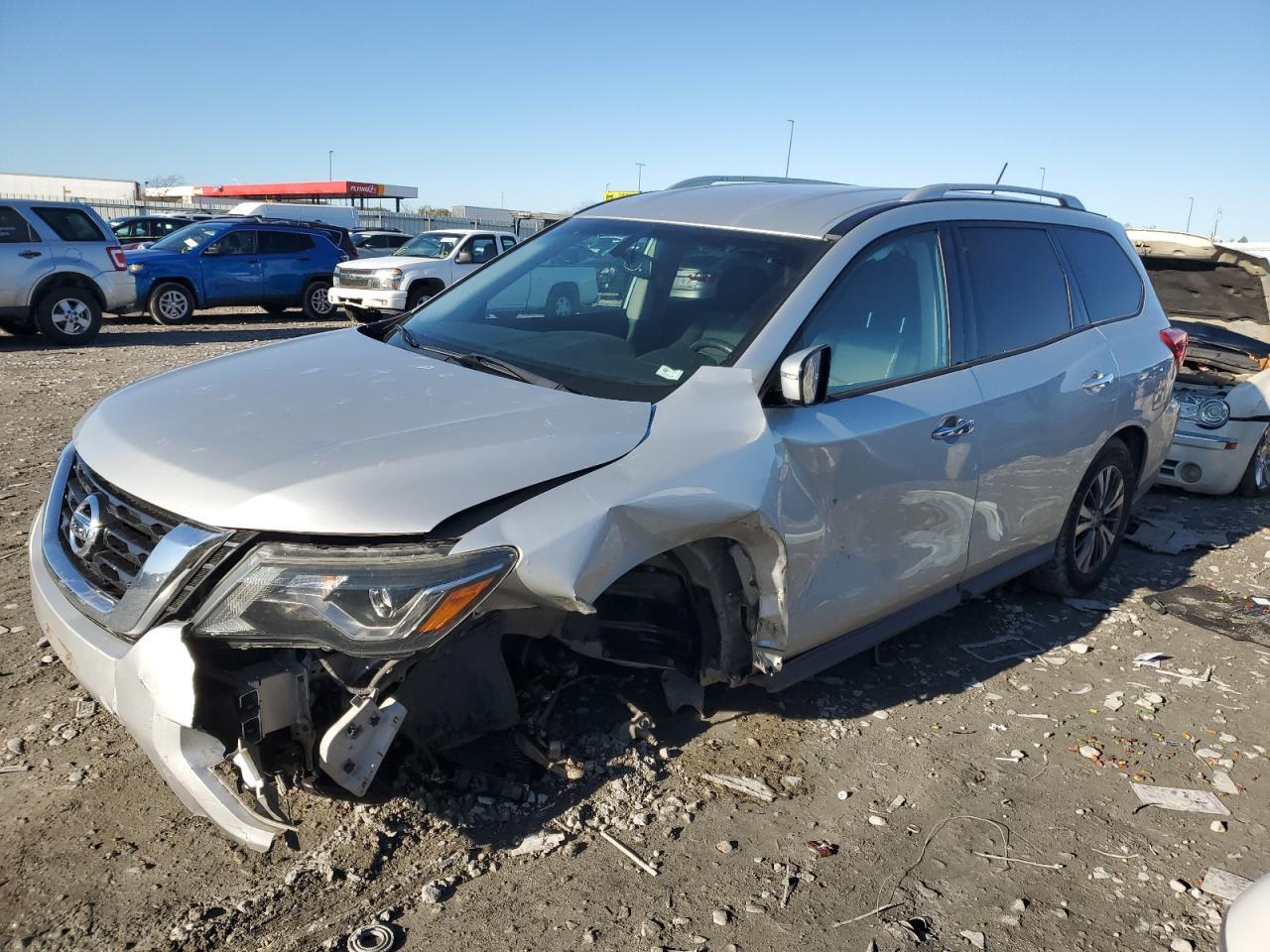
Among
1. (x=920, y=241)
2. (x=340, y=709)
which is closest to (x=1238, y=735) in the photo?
(x=920, y=241)

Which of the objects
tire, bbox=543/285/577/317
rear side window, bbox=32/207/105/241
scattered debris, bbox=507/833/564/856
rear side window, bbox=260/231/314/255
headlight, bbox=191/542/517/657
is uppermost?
tire, bbox=543/285/577/317

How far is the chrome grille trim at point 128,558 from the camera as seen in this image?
2.43m

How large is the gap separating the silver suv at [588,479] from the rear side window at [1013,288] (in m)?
0.02

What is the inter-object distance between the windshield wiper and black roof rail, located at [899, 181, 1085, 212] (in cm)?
165

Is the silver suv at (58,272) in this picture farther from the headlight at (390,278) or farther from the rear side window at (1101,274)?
the rear side window at (1101,274)

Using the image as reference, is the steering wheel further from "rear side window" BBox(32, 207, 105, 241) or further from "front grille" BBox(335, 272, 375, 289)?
"front grille" BBox(335, 272, 375, 289)

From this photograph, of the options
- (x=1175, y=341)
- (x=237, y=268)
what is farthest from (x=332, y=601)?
(x=237, y=268)

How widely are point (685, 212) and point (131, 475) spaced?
229 centimetres

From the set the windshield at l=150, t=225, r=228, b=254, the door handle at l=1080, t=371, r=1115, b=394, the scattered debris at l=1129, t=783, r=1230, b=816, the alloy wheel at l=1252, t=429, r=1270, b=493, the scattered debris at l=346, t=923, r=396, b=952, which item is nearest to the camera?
the scattered debris at l=346, t=923, r=396, b=952

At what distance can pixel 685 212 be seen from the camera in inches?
158

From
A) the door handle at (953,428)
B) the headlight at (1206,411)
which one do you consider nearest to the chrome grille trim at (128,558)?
the door handle at (953,428)

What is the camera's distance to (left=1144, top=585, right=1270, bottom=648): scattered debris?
5047 mm

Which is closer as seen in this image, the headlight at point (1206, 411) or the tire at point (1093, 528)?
the tire at point (1093, 528)

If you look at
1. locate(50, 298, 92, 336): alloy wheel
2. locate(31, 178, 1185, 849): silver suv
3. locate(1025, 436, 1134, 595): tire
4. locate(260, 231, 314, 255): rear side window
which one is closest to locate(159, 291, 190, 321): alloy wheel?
locate(260, 231, 314, 255): rear side window
